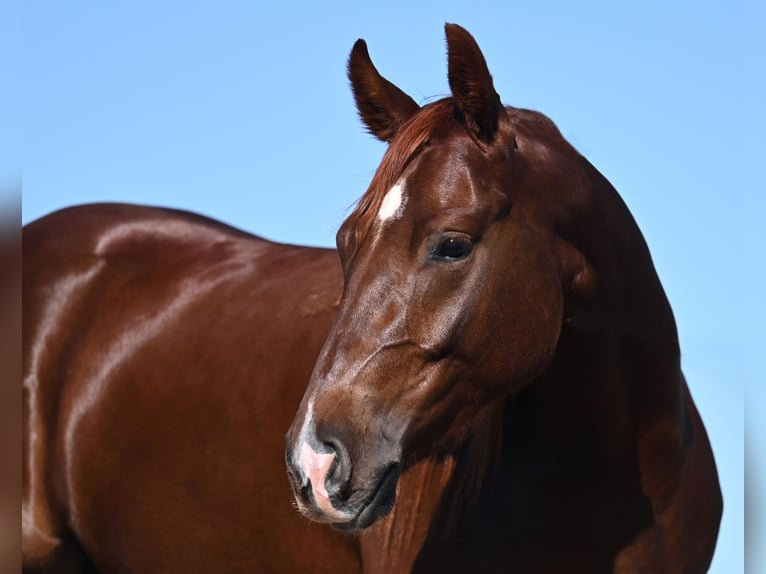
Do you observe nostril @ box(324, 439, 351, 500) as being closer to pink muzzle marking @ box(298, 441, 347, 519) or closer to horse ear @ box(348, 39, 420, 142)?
pink muzzle marking @ box(298, 441, 347, 519)

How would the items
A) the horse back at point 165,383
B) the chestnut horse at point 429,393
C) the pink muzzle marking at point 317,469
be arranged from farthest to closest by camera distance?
1. the horse back at point 165,383
2. the chestnut horse at point 429,393
3. the pink muzzle marking at point 317,469

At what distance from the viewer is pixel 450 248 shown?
271 centimetres

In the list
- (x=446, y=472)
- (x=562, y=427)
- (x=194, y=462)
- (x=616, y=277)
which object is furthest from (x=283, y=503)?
(x=616, y=277)

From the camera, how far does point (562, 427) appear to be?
3104 millimetres

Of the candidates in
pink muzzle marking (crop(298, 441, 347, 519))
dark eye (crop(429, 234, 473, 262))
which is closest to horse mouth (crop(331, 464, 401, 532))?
pink muzzle marking (crop(298, 441, 347, 519))

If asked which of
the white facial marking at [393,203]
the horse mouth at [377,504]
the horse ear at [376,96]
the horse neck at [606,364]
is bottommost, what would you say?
the horse mouth at [377,504]

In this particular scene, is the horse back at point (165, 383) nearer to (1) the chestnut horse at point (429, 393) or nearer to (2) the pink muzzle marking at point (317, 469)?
(1) the chestnut horse at point (429, 393)

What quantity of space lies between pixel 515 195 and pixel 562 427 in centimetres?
70

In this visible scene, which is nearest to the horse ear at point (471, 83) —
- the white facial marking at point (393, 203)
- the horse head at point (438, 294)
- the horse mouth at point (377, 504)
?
the horse head at point (438, 294)

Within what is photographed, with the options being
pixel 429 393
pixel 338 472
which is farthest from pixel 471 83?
pixel 338 472

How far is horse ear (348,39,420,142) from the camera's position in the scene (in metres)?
3.21

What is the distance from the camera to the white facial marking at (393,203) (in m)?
2.74

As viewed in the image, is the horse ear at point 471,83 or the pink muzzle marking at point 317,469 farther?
the horse ear at point 471,83

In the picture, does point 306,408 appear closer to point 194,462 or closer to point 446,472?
point 446,472
